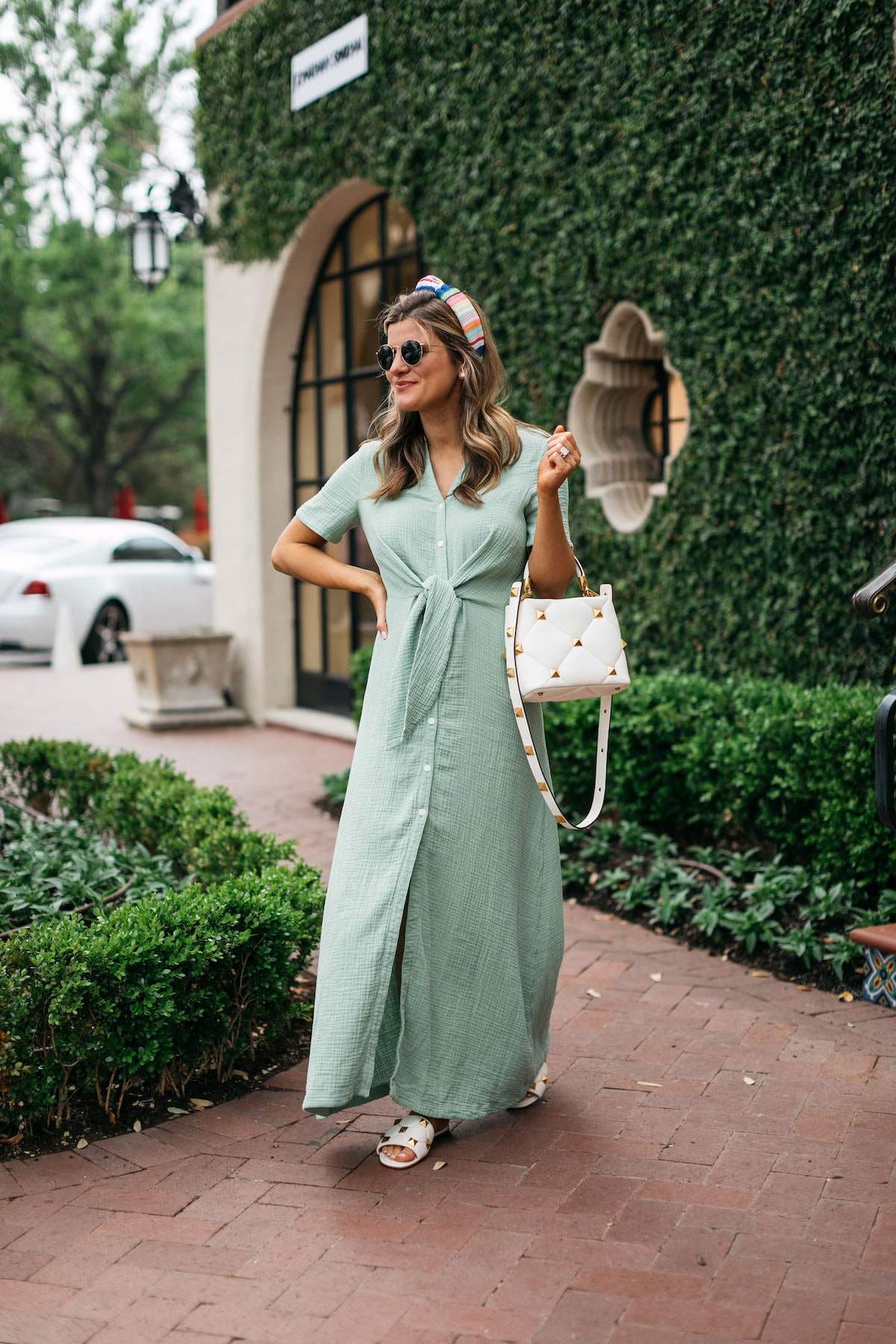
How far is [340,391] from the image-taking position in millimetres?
9844

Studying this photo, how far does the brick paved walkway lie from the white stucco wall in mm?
6798

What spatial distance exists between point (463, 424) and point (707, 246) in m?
3.21

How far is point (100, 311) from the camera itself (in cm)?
2630

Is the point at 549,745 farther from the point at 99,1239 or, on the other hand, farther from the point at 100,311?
the point at 100,311

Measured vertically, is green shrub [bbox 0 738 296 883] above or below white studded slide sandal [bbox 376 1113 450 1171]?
above

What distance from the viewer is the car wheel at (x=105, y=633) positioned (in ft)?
48.6

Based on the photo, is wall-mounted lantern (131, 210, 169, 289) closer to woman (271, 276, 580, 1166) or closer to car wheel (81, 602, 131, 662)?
car wheel (81, 602, 131, 662)

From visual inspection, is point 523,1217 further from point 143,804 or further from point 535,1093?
point 143,804

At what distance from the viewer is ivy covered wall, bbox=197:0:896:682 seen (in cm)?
522

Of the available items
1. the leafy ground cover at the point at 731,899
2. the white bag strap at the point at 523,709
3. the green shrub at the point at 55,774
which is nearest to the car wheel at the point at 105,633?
the green shrub at the point at 55,774

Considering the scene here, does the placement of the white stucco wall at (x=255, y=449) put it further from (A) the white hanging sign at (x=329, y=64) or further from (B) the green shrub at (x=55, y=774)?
(B) the green shrub at (x=55, y=774)

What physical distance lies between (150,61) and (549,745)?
83.6 feet

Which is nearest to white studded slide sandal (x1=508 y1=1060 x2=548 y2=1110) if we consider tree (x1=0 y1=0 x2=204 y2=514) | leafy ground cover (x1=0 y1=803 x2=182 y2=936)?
leafy ground cover (x1=0 y1=803 x2=182 y2=936)

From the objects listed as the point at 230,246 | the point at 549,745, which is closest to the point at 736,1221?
the point at 549,745
